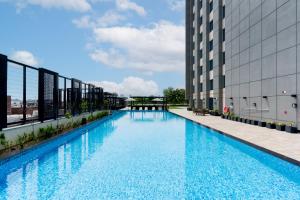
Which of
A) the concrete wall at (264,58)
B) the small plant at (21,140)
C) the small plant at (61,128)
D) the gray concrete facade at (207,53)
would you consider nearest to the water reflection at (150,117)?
the gray concrete facade at (207,53)

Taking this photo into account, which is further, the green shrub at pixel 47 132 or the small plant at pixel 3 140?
the green shrub at pixel 47 132

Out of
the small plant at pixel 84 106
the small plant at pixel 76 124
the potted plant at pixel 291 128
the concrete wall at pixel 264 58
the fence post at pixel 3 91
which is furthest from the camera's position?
the small plant at pixel 84 106

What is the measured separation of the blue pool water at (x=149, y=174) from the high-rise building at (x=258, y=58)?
680cm

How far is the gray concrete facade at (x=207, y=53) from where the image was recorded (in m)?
35.5

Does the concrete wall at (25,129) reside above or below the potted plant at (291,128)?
above

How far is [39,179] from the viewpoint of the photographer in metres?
8.53

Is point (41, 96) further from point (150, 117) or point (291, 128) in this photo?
point (150, 117)

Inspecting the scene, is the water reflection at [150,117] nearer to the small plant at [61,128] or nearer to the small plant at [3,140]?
the small plant at [61,128]

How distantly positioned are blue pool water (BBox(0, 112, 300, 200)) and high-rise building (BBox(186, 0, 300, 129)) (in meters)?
6.80

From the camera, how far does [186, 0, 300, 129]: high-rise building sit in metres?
17.7

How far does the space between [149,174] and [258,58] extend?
17.0 metres

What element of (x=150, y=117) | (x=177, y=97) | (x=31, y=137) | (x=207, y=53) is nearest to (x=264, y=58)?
(x=31, y=137)

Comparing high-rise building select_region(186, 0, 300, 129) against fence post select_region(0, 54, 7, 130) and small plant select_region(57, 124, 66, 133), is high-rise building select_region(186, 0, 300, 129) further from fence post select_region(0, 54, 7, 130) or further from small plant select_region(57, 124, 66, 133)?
fence post select_region(0, 54, 7, 130)

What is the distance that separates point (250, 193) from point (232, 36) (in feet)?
80.8
